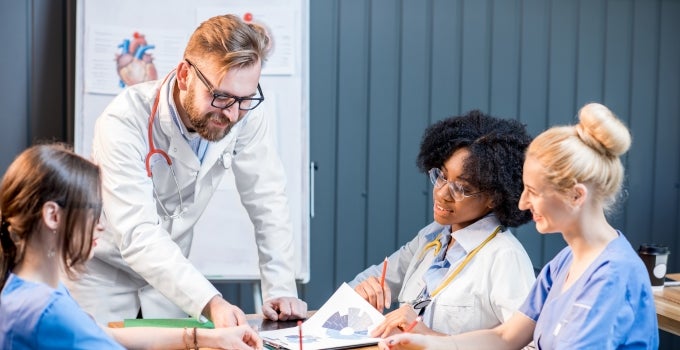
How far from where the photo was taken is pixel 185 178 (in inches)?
90.2

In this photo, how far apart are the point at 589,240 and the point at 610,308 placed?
0.16m

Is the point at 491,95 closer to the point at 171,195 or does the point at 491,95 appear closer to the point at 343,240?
the point at 343,240

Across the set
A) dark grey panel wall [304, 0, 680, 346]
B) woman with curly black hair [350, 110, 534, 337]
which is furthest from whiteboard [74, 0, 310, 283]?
woman with curly black hair [350, 110, 534, 337]

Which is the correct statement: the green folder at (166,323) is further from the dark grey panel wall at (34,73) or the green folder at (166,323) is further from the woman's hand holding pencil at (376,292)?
the dark grey panel wall at (34,73)

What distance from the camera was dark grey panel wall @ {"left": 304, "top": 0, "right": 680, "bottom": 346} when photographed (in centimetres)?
361

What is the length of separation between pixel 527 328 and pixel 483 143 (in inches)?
21.5

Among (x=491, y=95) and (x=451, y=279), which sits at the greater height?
(x=491, y=95)

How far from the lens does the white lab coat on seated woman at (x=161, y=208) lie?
202cm

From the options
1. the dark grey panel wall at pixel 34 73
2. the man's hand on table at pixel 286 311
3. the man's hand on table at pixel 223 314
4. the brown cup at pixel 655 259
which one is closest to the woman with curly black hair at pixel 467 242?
the man's hand on table at pixel 286 311

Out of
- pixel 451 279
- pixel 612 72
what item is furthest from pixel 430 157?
pixel 612 72

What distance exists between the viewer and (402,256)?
242 cm

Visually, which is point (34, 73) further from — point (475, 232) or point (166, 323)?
point (475, 232)

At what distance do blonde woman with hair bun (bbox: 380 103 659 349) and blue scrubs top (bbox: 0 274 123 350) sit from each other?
0.84m

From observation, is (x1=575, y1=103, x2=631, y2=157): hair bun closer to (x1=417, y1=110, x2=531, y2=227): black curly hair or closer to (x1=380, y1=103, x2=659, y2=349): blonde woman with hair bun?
(x1=380, y1=103, x2=659, y2=349): blonde woman with hair bun
